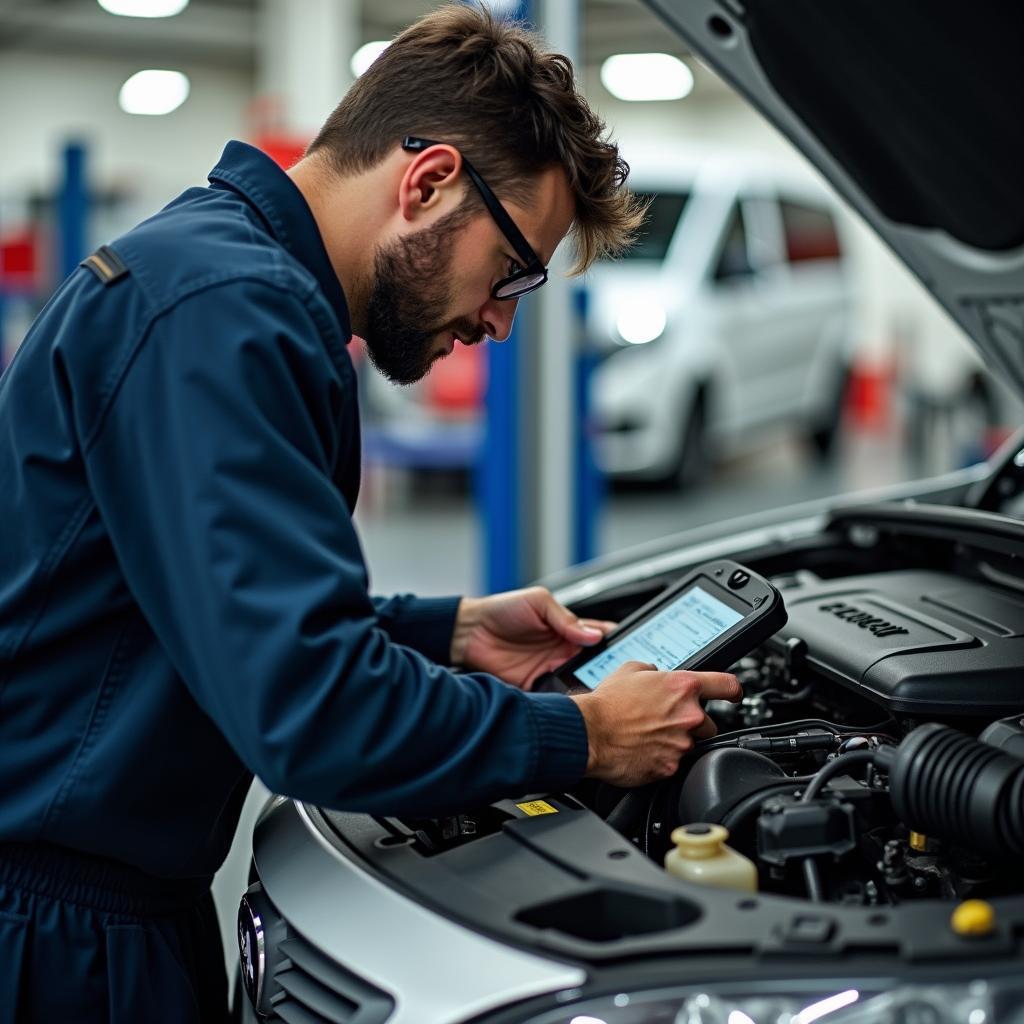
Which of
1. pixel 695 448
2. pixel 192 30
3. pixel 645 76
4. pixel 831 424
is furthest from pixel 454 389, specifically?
pixel 192 30

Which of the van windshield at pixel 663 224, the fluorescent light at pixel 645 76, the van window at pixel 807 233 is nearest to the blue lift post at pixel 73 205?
the van windshield at pixel 663 224

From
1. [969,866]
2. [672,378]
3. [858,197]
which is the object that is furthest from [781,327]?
[969,866]

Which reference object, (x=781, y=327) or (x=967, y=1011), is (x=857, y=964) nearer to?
(x=967, y=1011)

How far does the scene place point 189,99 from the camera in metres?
15.8

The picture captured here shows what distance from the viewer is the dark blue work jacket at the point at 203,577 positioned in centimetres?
113

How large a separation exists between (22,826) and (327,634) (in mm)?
400

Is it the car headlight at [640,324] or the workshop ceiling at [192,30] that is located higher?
the workshop ceiling at [192,30]

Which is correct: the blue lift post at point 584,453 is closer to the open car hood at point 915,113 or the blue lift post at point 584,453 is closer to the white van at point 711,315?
the white van at point 711,315

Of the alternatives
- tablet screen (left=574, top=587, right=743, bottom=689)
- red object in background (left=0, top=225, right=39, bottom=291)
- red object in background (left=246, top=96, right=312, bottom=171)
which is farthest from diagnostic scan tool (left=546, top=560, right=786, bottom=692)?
red object in background (left=0, top=225, right=39, bottom=291)

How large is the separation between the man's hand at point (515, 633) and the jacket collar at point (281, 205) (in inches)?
20.6

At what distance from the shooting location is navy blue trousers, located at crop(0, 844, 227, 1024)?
136 centimetres

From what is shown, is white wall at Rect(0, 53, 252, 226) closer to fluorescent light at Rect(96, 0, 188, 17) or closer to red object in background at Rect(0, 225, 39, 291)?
fluorescent light at Rect(96, 0, 188, 17)

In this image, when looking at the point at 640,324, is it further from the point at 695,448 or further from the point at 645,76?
the point at 645,76

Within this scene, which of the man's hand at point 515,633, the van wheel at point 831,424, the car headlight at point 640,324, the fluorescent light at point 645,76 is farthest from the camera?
the fluorescent light at point 645,76
